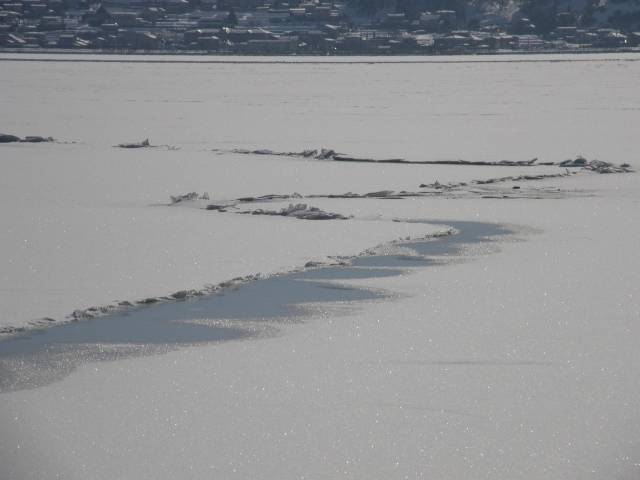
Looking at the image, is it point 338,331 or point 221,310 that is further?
point 221,310

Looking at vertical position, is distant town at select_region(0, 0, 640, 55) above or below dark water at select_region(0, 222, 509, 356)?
above

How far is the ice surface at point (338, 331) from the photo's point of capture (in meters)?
2.96

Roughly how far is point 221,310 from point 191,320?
25cm

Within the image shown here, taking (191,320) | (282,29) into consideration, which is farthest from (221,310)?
(282,29)

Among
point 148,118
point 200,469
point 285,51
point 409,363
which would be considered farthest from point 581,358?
point 285,51

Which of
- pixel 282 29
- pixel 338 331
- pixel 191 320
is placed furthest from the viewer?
pixel 282 29

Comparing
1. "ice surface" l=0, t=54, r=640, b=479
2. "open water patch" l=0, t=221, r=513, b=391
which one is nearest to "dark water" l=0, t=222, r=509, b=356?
"open water patch" l=0, t=221, r=513, b=391

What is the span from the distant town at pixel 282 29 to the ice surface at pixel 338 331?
62.9m

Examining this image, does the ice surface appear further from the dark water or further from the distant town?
the distant town

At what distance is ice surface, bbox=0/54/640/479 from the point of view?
2.96 meters

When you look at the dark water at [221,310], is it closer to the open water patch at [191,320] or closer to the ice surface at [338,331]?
the open water patch at [191,320]

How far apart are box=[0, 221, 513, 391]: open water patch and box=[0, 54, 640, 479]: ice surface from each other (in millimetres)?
172

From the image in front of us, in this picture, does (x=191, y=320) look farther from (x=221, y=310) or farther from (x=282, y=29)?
(x=282, y=29)

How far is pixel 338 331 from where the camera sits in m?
4.38
